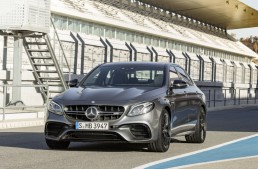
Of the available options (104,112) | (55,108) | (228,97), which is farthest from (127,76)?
Result: (228,97)

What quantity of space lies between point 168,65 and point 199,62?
116 feet

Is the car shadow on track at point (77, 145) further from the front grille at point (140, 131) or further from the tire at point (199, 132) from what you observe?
the front grille at point (140, 131)

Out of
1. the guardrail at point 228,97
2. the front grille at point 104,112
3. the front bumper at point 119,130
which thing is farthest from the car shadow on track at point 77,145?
the guardrail at point 228,97

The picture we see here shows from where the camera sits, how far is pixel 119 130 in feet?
31.0

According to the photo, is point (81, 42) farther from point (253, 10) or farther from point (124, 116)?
point (253, 10)

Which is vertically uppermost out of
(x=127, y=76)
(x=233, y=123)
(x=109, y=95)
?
(x=127, y=76)

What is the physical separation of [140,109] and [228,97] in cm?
3048

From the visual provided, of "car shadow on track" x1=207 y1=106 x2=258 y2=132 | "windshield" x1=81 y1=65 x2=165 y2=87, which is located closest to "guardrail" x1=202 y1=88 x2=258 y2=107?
"car shadow on track" x1=207 y1=106 x2=258 y2=132

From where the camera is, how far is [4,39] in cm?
2666

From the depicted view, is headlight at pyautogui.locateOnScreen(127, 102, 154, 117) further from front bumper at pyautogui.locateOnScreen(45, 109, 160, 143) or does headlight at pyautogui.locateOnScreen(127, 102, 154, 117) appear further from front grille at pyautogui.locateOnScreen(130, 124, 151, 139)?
front grille at pyautogui.locateOnScreen(130, 124, 151, 139)

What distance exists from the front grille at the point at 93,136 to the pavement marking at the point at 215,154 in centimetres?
95

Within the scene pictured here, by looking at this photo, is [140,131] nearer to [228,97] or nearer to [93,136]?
[93,136]

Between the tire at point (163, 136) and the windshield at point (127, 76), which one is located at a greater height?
the windshield at point (127, 76)

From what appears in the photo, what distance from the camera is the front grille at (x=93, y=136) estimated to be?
9.48m
